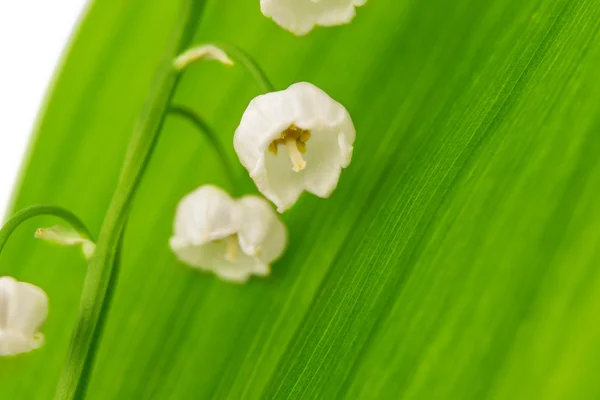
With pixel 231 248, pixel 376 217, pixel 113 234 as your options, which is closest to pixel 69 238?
pixel 113 234

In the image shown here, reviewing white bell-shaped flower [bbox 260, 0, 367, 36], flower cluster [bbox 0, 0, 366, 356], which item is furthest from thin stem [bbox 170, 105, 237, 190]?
white bell-shaped flower [bbox 260, 0, 367, 36]

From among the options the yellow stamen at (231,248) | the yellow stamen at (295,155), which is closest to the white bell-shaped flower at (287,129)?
the yellow stamen at (295,155)

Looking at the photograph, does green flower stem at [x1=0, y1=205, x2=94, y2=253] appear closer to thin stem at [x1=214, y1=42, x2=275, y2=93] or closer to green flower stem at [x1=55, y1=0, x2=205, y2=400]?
green flower stem at [x1=55, y1=0, x2=205, y2=400]

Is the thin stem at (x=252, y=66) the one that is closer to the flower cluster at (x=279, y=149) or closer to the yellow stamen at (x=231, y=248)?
the flower cluster at (x=279, y=149)

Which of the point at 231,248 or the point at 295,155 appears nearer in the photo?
the point at 295,155

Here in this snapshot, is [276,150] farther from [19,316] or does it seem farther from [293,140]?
[19,316]

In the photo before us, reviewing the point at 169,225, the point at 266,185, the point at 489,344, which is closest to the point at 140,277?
the point at 169,225
